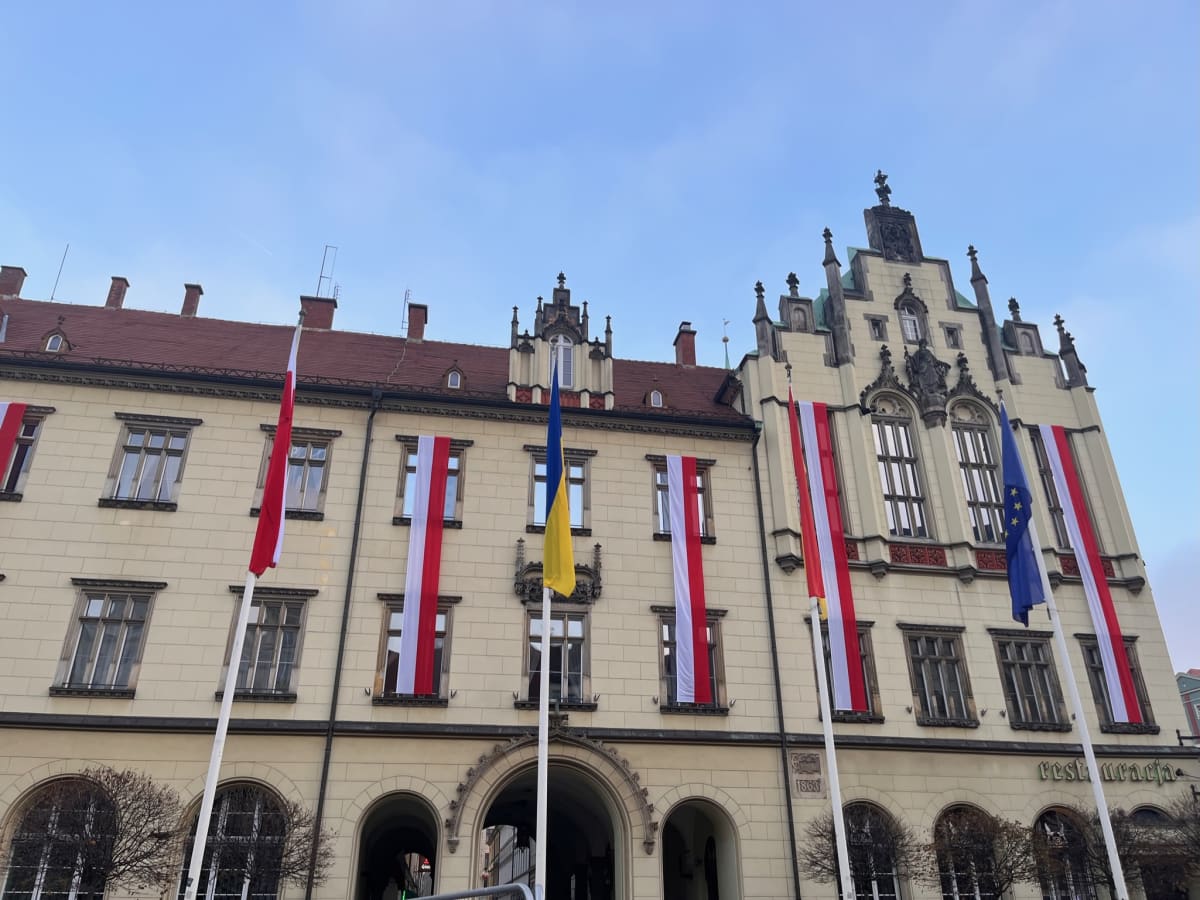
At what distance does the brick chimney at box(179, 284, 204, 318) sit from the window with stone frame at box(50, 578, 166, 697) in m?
13.7

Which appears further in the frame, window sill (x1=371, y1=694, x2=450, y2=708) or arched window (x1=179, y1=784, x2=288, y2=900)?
window sill (x1=371, y1=694, x2=450, y2=708)

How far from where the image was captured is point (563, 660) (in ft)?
77.9

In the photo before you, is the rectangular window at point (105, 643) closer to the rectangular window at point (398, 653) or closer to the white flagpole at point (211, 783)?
the rectangular window at point (398, 653)

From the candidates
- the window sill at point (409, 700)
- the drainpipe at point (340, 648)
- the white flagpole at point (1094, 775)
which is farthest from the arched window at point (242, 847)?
the white flagpole at point (1094, 775)

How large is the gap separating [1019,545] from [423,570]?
15415 mm

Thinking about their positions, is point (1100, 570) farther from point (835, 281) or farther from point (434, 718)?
point (434, 718)

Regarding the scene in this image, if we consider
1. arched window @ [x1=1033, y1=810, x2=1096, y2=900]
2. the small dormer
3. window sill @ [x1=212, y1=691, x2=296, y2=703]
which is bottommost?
arched window @ [x1=1033, y1=810, x2=1096, y2=900]

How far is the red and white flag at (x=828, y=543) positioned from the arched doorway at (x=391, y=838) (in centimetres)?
1150

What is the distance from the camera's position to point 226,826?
66.8ft

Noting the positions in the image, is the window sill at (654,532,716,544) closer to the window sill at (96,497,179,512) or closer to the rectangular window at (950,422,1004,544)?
the rectangular window at (950,422,1004,544)

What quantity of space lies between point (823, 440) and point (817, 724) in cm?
882

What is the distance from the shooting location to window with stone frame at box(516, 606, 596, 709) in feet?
75.7

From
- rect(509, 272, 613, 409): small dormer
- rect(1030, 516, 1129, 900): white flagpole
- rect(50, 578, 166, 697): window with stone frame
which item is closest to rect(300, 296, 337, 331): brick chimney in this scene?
rect(509, 272, 613, 409): small dormer

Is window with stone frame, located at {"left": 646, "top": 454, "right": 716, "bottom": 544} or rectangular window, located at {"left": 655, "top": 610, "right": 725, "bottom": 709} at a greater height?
window with stone frame, located at {"left": 646, "top": 454, "right": 716, "bottom": 544}
